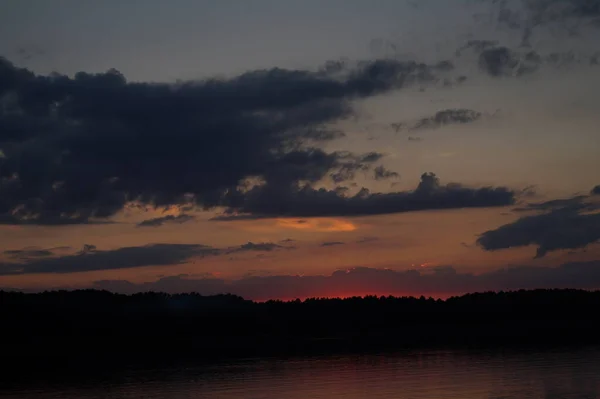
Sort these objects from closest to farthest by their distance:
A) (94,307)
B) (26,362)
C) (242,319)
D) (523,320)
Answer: (26,362) < (94,307) < (242,319) < (523,320)

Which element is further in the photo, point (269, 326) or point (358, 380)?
point (269, 326)

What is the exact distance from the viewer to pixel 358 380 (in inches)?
2173

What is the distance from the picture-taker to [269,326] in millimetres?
129125

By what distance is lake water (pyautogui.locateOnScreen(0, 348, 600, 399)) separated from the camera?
47.0 m

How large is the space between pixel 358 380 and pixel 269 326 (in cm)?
7484

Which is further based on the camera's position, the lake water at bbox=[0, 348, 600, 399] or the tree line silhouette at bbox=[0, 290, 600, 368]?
the tree line silhouette at bbox=[0, 290, 600, 368]

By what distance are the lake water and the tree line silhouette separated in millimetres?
20250

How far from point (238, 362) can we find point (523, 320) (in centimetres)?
7752

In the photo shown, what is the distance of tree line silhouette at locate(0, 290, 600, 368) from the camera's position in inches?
3802

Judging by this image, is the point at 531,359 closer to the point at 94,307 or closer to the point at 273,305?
the point at 94,307

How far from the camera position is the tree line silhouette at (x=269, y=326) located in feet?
317

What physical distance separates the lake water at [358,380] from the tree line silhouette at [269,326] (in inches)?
797

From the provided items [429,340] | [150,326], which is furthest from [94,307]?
[429,340]

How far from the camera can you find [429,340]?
361 feet
